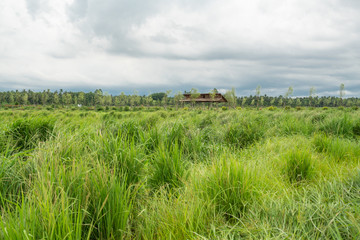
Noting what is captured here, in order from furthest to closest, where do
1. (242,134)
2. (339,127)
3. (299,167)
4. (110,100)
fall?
(110,100), (339,127), (242,134), (299,167)

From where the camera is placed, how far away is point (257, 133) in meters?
5.47

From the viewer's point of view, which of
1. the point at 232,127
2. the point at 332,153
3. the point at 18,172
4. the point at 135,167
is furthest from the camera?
the point at 232,127

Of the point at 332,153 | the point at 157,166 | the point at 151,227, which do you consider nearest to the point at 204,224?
the point at 151,227

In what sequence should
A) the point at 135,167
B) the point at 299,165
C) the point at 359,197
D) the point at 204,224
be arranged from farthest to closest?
the point at 299,165 → the point at 135,167 → the point at 359,197 → the point at 204,224

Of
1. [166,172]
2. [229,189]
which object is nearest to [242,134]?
[166,172]

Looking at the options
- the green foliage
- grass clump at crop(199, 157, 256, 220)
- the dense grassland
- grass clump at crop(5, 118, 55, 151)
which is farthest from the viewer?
the green foliage

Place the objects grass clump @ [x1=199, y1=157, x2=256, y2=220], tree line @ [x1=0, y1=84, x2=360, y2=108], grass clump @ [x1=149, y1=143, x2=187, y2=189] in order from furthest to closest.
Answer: tree line @ [x1=0, y1=84, x2=360, y2=108] < grass clump @ [x1=149, y1=143, x2=187, y2=189] < grass clump @ [x1=199, y1=157, x2=256, y2=220]

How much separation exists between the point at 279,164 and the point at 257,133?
252 centimetres

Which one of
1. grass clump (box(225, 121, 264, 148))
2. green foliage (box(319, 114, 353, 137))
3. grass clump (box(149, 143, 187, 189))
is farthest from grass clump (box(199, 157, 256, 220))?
green foliage (box(319, 114, 353, 137))

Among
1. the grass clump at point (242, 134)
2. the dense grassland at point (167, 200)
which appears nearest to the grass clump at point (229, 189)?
the dense grassland at point (167, 200)

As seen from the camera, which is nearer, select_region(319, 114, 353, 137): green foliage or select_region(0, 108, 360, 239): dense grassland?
select_region(0, 108, 360, 239): dense grassland

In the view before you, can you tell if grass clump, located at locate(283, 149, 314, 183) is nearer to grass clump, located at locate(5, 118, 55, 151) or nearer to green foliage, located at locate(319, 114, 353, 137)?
green foliage, located at locate(319, 114, 353, 137)

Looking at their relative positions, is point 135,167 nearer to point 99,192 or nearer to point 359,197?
point 99,192

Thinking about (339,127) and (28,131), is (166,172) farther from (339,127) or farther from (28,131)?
(339,127)
